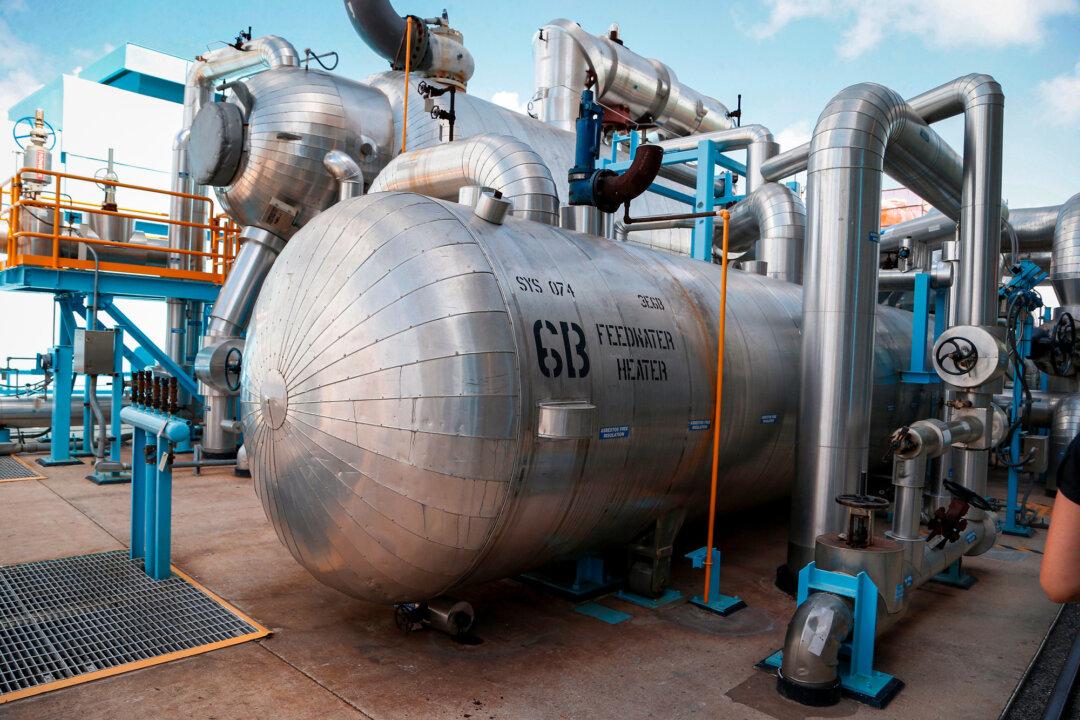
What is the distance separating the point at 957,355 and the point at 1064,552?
4.76 m

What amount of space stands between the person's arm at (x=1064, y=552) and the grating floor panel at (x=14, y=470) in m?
10.2

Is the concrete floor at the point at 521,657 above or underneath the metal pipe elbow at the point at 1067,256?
underneath

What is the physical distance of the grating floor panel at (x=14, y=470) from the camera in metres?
8.96

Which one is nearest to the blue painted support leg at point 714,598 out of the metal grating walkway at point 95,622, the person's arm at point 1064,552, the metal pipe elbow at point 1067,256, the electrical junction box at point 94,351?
the metal grating walkway at point 95,622

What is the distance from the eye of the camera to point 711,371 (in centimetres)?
531

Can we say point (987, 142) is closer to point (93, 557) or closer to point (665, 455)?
point (665, 455)

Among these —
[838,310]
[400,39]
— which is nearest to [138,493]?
[838,310]

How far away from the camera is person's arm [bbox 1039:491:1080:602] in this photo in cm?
157

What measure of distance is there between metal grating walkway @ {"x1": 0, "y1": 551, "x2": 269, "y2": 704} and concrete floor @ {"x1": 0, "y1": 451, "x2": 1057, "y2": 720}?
139 mm

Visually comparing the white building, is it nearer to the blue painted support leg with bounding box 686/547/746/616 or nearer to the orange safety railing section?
the orange safety railing section

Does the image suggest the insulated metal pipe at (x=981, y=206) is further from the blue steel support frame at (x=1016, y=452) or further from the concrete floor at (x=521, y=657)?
the concrete floor at (x=521, y=657)

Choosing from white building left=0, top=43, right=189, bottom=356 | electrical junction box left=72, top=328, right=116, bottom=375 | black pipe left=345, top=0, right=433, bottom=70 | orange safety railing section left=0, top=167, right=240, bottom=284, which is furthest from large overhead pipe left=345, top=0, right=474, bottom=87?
white building left=0, top=43, right=189, bottom=356

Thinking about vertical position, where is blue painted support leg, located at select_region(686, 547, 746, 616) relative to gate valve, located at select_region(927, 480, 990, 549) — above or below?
below

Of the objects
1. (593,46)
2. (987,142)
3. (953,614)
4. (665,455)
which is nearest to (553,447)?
(665,455)
